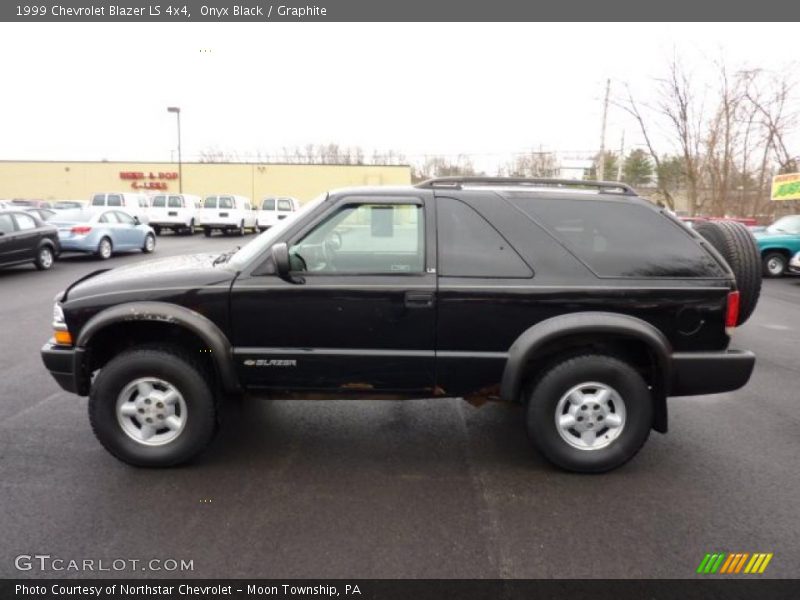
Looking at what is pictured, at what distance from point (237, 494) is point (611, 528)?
215cm

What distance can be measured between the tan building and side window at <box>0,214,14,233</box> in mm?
32385

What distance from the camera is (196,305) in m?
3.36

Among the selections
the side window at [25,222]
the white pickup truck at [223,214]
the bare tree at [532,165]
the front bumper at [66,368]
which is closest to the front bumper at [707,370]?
the front bumper at [66,368]

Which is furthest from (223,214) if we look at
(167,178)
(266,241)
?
(167,178)

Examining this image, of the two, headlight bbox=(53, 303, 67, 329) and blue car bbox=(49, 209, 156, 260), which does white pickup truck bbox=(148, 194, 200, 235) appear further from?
headlight bbox=(53, 303, 67, 329)

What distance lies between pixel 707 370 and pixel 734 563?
1.19 metres

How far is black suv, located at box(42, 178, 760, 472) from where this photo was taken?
3355mm

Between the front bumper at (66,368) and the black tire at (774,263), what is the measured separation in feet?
52.3

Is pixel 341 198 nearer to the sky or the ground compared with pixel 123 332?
nearer to the sky

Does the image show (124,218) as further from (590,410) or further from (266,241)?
(590,410)

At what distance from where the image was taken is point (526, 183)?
3838 millimetres
